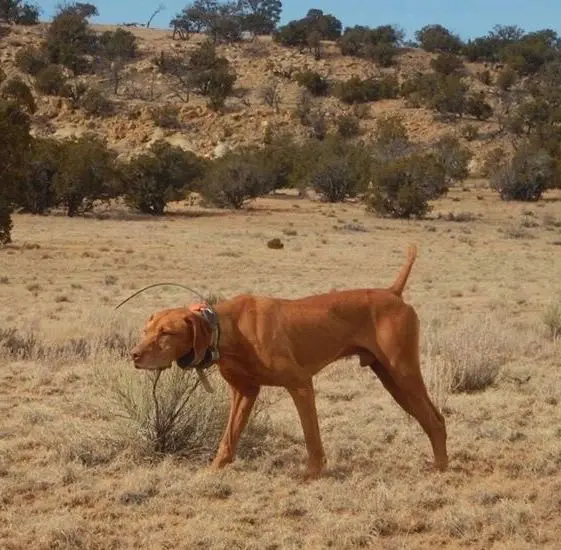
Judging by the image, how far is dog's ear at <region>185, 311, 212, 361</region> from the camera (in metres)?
5.79

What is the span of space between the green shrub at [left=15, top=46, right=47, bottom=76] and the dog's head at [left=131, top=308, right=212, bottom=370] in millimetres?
66694

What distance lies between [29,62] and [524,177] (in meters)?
39.0

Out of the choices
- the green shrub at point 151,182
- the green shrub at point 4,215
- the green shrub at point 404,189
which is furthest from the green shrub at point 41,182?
the green shrub at point 4,215

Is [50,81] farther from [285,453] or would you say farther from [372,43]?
[285,453]

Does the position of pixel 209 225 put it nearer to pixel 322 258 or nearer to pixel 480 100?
pixel 322 258

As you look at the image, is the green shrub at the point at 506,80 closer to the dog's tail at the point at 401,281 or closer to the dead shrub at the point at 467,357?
the dead shrub at the point at 467,357

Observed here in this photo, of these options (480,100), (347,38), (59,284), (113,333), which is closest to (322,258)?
(59,284)

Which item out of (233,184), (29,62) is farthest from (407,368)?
(29,62)

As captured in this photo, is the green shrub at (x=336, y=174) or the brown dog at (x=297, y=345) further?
the green shrub at (x=336, y=174)

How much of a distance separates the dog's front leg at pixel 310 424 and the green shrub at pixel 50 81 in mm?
62740

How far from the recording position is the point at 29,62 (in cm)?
6931

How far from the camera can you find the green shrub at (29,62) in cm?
6931

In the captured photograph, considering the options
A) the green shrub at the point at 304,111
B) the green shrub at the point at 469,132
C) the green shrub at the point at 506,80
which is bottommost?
the green shrub at the point at 469,132

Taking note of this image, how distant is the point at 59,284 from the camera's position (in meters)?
19.3
